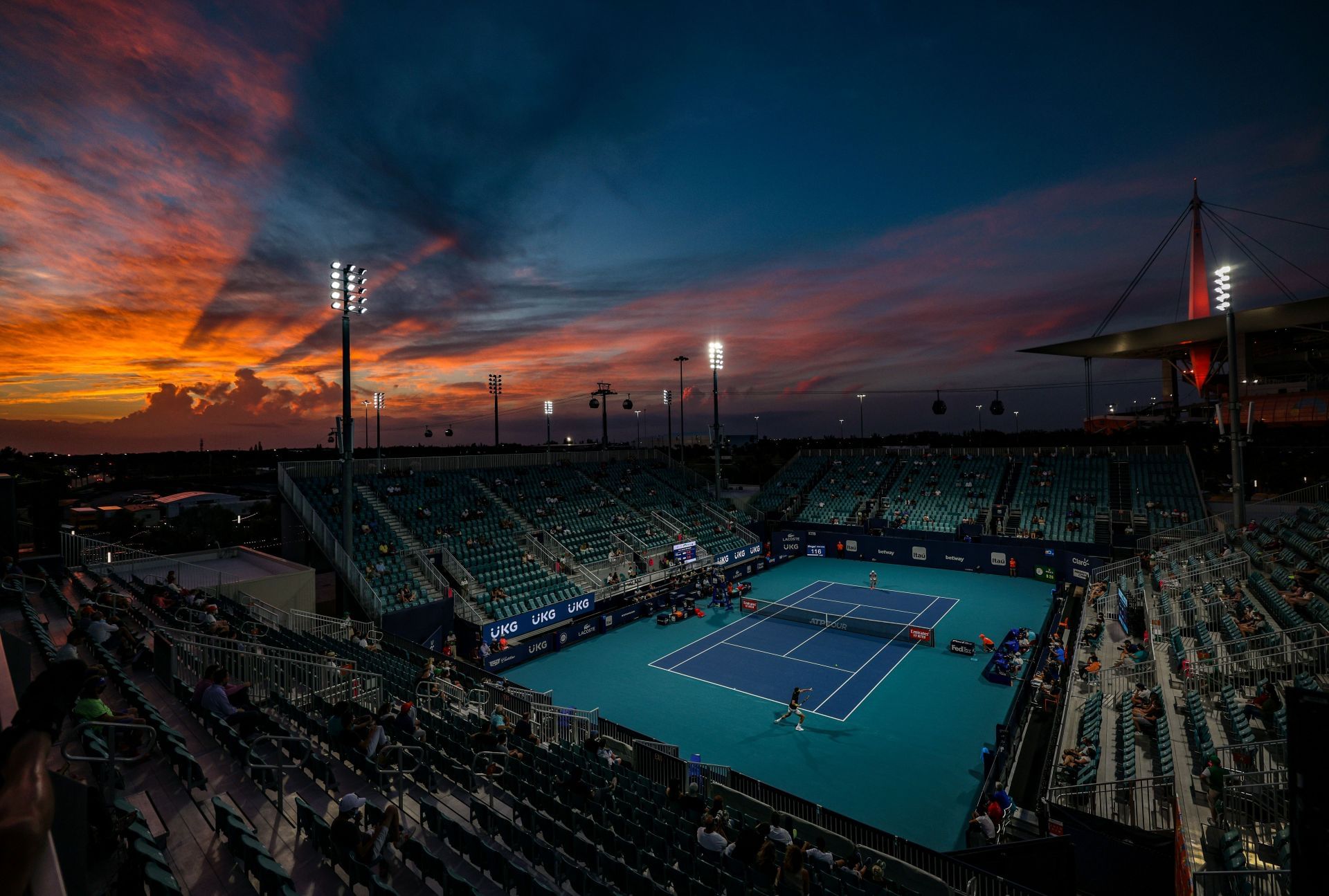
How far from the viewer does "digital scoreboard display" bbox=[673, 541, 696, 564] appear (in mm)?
36844

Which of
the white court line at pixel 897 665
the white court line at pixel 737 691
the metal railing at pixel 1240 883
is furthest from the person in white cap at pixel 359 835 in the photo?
the white court line at pixel 897 665

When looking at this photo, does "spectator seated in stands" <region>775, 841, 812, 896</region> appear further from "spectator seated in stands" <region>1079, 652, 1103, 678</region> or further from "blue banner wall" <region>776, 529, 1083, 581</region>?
"blue banner wall" <region>776, 529, 1083, 581</region>

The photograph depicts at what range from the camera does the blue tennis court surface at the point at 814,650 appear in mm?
21875

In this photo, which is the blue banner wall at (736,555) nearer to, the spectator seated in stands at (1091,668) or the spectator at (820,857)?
the spectator seated in stands at (1091,668)

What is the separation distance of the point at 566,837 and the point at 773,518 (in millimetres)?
41011

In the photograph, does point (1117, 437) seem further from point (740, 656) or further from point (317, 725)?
point (317, 725)

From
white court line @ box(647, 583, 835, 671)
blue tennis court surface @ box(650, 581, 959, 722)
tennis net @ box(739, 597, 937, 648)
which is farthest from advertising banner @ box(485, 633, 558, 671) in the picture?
tennis net @ box(739, 597, 937, 648)

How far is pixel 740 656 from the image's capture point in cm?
2517

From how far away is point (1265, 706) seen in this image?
12.8 metres

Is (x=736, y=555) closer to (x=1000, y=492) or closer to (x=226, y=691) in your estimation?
(x=1000, y=492)

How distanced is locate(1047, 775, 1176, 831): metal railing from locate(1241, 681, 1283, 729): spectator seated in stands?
3.03 meters

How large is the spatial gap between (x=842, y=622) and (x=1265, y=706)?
17.0 metres

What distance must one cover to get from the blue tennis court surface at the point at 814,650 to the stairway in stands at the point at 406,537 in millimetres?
10217

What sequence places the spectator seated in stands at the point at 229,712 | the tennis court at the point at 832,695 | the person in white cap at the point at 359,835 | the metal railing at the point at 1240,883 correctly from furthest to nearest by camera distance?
the tennis court at the point at 832,695
the spectator seated in stands at the point at 229,712
the metal railing at the point at 1240,883
the person in white cap at the point at 359,835
